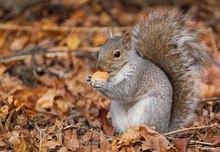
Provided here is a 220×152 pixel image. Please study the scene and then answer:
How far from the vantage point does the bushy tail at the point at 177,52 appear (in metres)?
3.27

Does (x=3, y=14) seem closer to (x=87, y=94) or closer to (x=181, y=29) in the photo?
(x=87, y=94)

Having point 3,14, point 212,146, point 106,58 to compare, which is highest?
point 3,14

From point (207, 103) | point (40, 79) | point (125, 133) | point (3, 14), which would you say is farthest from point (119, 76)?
point (3, 14)

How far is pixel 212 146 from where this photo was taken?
301 centimetres

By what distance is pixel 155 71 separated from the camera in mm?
3186

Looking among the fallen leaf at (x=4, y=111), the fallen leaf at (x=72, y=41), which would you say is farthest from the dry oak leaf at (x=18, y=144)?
the fallen leaf at (x=72, y=41)

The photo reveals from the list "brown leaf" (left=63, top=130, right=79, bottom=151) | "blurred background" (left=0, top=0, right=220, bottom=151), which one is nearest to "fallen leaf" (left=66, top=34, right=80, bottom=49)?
"blurred background" (left=0, top=0, right=220, bottom=151)

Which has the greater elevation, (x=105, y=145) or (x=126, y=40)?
(x=126, y=40)

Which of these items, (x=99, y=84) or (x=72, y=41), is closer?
(x=99, y=84)

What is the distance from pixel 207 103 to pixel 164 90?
0.84 metres

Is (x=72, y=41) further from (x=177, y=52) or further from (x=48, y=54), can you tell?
(x=177, y=52)

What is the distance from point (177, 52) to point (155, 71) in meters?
0.21

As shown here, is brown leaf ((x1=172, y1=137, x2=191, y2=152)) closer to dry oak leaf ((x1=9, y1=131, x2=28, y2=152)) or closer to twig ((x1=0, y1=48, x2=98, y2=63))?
dry oak leaf ((x1=9, y1=131, x2=28, y2=152))

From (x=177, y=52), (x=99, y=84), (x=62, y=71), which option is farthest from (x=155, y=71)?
(x=62, y=71)
